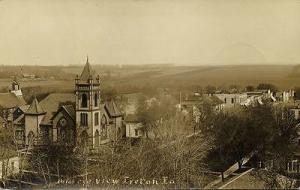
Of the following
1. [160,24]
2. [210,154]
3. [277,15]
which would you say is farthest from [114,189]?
[277,15]

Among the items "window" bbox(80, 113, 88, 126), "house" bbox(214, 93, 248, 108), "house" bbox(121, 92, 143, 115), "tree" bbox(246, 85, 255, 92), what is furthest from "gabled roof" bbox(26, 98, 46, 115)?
"tree" bbox(246, 85, 255, 92)

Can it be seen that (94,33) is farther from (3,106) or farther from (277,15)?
(277,15)

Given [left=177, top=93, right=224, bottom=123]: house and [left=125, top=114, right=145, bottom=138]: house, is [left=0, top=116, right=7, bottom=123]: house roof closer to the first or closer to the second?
[left=125, top=114, right=145, bottom=138]: house

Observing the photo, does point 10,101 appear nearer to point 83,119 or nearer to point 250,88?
point 83,119

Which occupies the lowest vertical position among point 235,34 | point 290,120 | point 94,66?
point 290,120

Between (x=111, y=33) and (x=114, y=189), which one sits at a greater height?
(x=111, y=33)

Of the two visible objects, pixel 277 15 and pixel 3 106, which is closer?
pixel 277 15

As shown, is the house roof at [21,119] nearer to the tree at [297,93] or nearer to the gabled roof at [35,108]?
the gabled roof at [35,108]

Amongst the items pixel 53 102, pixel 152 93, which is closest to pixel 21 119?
pixel 53 102
